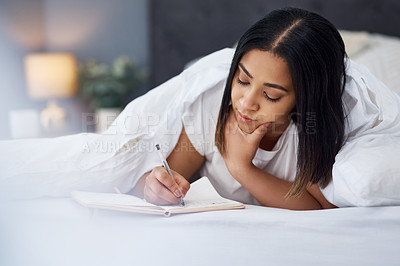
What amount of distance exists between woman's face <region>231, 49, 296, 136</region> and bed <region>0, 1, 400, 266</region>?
0.28m

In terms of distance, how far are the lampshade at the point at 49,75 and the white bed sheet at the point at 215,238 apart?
2.08 meters

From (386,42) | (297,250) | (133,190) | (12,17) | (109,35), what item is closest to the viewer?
(297,250)

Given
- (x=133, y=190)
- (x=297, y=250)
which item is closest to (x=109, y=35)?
(x=133, y=190)

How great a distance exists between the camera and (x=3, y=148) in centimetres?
105

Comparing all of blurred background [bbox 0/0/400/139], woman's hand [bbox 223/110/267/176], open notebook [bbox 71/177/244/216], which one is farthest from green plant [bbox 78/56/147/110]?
open notebook [bbox 71/177/244/216]

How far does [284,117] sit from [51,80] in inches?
83.2

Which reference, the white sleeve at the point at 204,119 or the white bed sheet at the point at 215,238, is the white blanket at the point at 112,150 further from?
the white bed sheet at the point at 215,238

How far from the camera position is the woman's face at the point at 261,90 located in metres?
0.99

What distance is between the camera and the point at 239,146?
1.11 metres

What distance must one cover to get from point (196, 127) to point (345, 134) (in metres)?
0.42

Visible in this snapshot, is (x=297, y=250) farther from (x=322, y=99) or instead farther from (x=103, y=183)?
(x=103, y=183)

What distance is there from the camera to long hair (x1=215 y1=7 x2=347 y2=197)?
976 millimetres

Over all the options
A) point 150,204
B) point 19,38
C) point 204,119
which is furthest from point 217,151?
point 19,38

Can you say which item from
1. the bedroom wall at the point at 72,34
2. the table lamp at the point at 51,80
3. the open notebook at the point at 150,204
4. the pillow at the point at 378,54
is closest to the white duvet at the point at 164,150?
the open notebook at the point at 150,204
